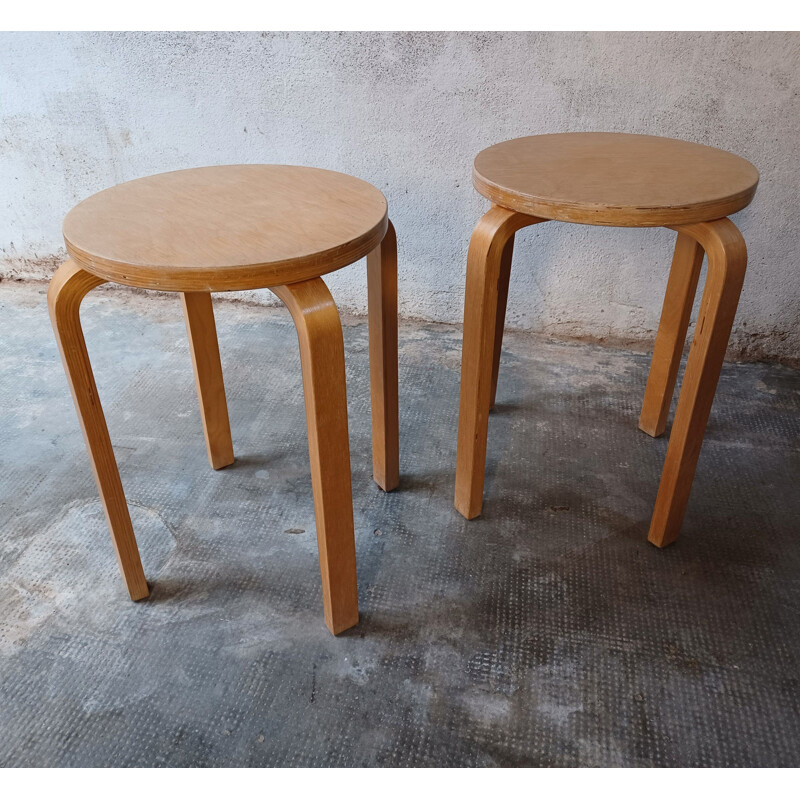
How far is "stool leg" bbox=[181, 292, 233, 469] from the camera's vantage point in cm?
134

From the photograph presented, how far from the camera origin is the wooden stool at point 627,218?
1.05 m

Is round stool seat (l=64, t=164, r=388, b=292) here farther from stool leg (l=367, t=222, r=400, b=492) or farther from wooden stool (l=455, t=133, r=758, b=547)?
wooden stool (l=455, t=133, r=758, b=547)

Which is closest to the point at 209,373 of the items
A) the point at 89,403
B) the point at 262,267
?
the point at 89,403

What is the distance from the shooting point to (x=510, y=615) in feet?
3.88

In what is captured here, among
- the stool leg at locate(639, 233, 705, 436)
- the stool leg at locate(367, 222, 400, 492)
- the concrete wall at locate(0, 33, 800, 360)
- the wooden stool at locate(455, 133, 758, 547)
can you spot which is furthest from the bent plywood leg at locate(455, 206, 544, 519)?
the concrete wall at locate(0, 33, 800, 360)

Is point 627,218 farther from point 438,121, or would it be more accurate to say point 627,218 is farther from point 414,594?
point 438,121

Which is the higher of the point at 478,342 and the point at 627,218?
the point at 627,218

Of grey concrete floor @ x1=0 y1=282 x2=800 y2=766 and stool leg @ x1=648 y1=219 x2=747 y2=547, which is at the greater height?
stool leg @ x1=648 y1=219 x2=747 y2=547

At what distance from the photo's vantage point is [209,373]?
1435 millimetres

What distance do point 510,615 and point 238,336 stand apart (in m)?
1.30

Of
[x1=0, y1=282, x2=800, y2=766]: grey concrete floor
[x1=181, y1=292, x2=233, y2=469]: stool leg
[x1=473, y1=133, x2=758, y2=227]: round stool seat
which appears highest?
[x1=473, y1=133, x2=758, y2=227]: round stool seat

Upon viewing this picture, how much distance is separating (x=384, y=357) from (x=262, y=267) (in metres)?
0.46

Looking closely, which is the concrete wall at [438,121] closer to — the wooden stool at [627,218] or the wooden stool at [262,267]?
the wooden stool at [627,218]

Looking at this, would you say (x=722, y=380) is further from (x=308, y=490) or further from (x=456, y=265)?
(x=308, y=490)
